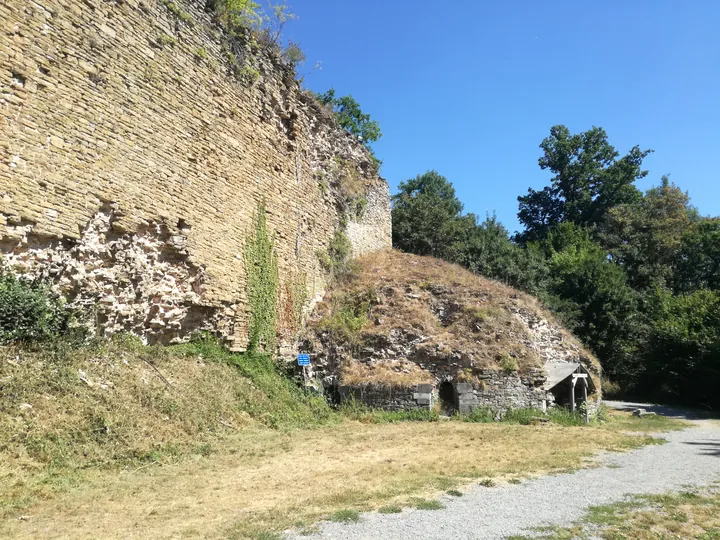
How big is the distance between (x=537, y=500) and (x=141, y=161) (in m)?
8.43

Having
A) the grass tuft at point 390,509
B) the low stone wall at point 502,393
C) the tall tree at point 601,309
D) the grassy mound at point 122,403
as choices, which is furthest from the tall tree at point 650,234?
the grass tuft at point 390,509

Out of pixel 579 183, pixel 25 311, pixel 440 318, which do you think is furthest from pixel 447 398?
pixel 579 183

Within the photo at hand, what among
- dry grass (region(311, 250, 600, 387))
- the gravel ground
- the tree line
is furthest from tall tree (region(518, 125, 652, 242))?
the gravel ground

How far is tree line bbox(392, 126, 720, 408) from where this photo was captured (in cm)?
2086

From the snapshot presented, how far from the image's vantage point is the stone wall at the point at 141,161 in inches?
296

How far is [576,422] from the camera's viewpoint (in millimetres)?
12406

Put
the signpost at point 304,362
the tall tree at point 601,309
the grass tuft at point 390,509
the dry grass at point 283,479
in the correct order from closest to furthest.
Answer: the dry grass at point 283,479, the grass tuft at point 390,509, the signpost at point 304,362, the tall tree at point 601,309

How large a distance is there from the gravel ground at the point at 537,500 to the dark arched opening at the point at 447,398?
180 inches

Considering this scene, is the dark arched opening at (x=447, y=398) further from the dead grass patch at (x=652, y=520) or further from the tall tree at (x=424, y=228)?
the tall tree at (x=424, y=228)

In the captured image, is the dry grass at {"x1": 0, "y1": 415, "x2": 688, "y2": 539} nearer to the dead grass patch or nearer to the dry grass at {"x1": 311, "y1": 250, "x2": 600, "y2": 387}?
the dead grass patch

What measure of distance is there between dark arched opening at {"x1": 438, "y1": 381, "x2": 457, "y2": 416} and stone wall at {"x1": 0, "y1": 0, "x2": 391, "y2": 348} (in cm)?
498

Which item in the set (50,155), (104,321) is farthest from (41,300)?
(50,155)

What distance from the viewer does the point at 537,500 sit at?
213 inches

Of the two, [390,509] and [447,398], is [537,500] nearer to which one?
[390,509]
